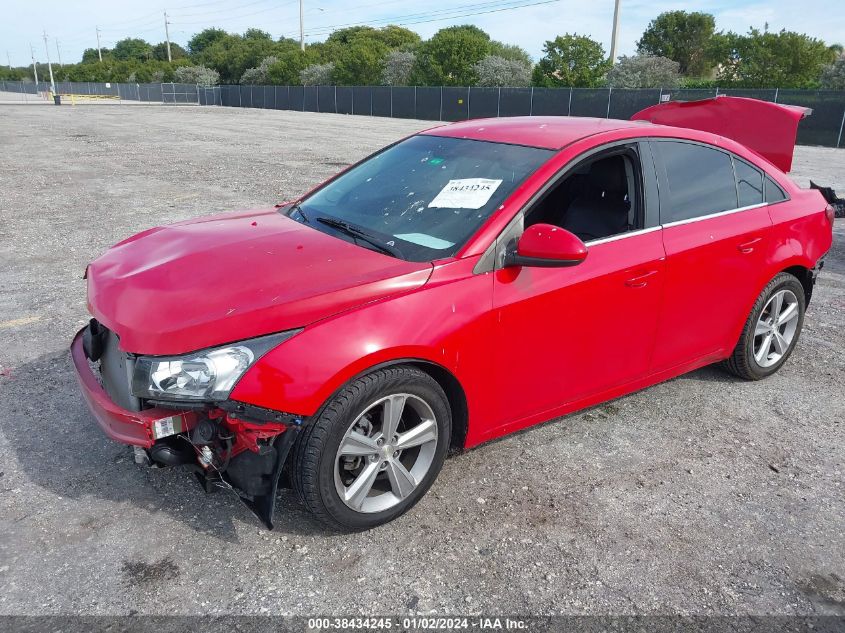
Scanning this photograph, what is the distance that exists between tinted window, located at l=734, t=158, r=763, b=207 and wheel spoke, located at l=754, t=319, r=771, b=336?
78cm

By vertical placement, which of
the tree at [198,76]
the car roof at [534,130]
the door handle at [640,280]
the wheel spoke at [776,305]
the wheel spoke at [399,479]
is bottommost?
the wheel spoke at [399,479]

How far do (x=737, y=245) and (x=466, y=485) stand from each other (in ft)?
7.01

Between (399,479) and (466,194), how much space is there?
55.3 inches

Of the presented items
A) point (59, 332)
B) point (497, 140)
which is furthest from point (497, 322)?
point (59, 332)

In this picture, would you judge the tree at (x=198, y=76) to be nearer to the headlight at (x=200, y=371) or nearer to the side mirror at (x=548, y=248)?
the side mirror at (x=548, y=248)

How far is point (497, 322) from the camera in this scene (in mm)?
3043

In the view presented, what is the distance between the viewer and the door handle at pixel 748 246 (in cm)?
400

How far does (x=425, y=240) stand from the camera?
3180 millimetres

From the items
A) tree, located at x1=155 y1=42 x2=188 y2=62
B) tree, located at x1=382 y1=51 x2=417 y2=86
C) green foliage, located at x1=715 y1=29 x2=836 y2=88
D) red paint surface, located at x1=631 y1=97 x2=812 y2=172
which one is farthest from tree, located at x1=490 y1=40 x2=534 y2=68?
tree, located at x1=155 y1=42 x2=188 y2=62

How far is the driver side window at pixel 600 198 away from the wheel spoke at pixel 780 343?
5.45ft

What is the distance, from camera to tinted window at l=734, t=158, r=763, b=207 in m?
4.16

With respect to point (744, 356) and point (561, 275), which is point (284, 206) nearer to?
point (561, 275)

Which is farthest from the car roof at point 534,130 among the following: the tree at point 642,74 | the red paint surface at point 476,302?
the tree at point 642,74

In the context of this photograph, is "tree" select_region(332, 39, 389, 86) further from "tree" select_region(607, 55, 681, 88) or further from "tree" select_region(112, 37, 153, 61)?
"tree" select_region(112, 37, 153, 61)
